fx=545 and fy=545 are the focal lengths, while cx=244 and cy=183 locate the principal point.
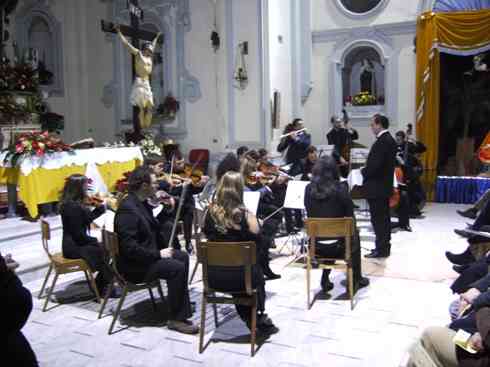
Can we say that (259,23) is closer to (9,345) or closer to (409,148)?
(409,148)

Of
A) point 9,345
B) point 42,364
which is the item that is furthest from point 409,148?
point 9,345

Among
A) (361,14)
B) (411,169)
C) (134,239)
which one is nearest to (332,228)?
(134,239)

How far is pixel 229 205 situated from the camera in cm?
402

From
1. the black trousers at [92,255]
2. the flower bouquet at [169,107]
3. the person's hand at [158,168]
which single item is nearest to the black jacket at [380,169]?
the person's hand at [158,168]

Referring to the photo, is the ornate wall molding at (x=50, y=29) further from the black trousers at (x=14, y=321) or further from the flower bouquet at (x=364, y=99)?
the black trousers at (x=14, y=321)

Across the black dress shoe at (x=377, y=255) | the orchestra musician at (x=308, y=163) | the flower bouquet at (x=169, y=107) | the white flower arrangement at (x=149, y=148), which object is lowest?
the black dress shoe at (x=377, y=255)

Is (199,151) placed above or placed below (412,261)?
above

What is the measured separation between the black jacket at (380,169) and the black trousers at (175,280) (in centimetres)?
272

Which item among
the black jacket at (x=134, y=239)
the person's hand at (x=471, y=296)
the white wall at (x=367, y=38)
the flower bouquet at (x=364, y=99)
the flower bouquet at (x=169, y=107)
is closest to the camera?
the person's hand at (x=471, y=296)

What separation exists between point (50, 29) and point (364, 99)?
7.52m

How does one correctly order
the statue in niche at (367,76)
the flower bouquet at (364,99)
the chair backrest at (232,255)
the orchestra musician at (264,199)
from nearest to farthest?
the chair backrest at (232,255)
the orchestra musician at (264,199)
the flower bouquet at (364,99)
the statue in niche at (367,76)

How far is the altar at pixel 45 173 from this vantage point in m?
7.50

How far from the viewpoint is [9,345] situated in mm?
2162

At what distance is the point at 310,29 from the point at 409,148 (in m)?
4.48
